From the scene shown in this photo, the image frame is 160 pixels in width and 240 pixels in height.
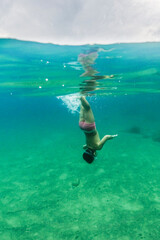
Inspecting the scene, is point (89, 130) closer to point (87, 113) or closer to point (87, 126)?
point (87, 126)

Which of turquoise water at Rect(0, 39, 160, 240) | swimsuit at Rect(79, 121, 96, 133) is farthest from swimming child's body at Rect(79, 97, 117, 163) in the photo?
turquoise water at Rect(0, 39, 160, 240)

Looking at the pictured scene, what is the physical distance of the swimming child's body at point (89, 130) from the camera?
5016 millimetres

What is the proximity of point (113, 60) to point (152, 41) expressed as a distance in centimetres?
310

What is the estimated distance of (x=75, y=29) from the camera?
25.1 feet

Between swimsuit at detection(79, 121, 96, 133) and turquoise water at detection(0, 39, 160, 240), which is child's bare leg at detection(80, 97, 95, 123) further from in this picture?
turquoise water at detection(0, 39, 160, 240)

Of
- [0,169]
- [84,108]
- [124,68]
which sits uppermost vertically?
[124,68]

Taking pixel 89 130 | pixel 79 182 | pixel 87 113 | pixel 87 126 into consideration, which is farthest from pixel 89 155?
pixel 79 182

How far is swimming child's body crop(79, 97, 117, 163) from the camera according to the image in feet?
16.5

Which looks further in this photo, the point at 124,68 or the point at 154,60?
the point at 124,68

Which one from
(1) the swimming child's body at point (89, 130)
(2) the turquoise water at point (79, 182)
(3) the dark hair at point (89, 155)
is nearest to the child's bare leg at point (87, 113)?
(1) the swimming child's body at point (89, 130)

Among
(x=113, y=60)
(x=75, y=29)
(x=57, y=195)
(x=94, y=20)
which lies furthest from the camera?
(x=113, y=60)

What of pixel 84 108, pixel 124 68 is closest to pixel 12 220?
pixel 84 108

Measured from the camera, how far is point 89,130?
5.21 metres

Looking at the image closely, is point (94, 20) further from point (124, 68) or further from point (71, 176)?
point (71, 176)
